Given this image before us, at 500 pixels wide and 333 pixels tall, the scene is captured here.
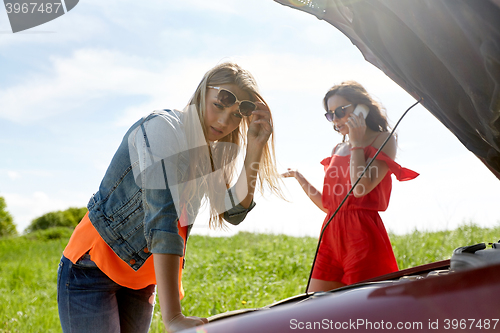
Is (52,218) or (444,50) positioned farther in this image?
(52,218)

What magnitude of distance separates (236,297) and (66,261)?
2972 mm

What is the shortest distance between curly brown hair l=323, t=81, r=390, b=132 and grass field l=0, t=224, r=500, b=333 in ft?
7.89

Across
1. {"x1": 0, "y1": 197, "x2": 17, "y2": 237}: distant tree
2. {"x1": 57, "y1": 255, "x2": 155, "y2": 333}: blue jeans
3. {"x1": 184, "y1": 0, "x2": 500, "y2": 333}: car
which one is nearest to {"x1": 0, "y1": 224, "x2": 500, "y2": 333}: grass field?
{"x1": 57, "y1": 255, "x2": 155, "y2": 333}: blue jeans

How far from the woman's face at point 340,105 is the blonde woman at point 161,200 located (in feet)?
2.71

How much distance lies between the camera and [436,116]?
149 centimetres

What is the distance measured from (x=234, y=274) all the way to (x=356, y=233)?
3.31 m

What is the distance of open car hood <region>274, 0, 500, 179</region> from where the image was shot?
3.23 ft

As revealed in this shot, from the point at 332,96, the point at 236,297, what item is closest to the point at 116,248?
the point at 332,96

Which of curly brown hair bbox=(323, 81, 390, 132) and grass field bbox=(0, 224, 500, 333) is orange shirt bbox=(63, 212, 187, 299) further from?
grass field bbox=(0, 224, 500, 333)

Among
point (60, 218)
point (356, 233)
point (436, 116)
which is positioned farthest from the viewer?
point (60, 218)

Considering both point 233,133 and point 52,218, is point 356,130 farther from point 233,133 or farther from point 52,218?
point 52,218

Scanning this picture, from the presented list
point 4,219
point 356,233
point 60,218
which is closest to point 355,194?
point 356,233

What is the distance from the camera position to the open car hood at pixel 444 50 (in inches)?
38.8

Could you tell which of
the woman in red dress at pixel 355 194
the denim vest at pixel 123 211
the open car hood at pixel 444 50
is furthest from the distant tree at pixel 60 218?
the open car hood at pixel 444 50
